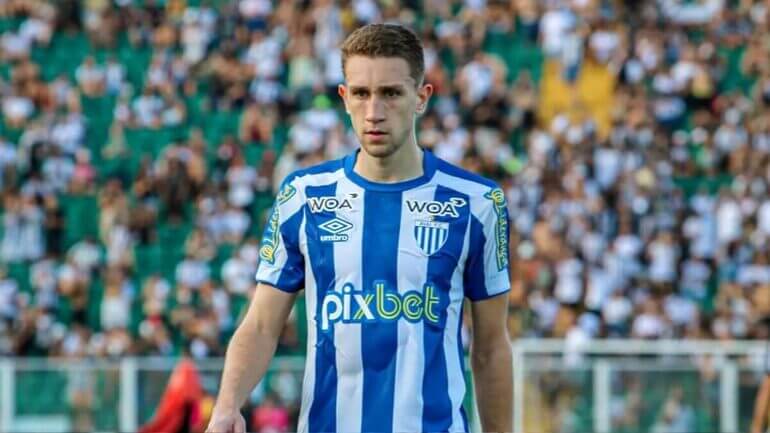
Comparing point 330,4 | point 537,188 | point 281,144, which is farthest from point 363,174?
point 330,4

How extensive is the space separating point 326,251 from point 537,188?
16.5 m

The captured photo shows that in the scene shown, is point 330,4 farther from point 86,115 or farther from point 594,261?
point 594,261

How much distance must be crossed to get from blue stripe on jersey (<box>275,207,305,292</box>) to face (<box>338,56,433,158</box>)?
1.08 ft

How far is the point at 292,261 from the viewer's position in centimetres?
532

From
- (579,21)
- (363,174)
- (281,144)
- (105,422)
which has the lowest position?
(105,422)

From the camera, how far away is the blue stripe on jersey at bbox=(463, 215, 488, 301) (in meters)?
5.31

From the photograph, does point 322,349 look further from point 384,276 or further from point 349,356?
point 384,276

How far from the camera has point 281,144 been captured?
928 inches

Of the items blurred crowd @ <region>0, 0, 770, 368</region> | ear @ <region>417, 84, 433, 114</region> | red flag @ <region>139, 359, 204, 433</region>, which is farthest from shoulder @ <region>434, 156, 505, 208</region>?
blurred crowd @ <region>0, 0, 770, 368</region>

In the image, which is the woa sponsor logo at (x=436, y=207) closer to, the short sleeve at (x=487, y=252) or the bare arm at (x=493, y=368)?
the short sleeve at (x=487, y=252)

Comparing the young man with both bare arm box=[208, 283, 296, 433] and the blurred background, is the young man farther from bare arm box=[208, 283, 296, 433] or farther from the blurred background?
the blurred background

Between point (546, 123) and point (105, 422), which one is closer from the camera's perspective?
point (105, 422)

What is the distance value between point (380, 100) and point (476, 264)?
0.57 meters

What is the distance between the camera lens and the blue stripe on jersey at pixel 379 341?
5.17 m
